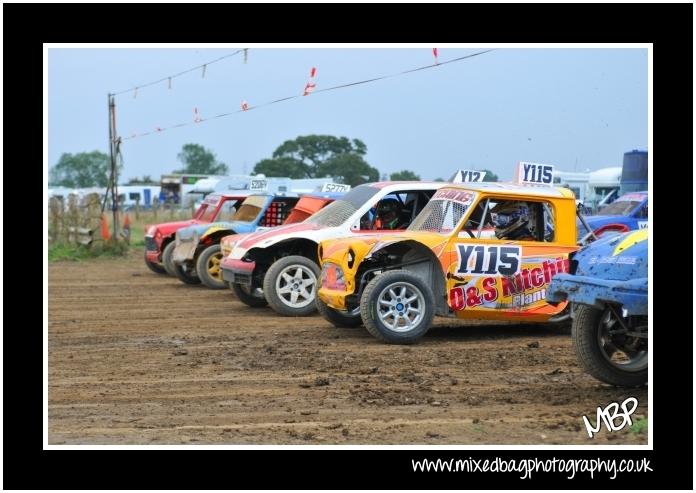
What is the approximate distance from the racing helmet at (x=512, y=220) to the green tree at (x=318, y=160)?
679 inches

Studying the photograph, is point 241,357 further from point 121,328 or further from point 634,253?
point 634,253

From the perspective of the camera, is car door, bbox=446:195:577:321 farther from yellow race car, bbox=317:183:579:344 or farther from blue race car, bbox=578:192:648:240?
blue race car, bbox=578:192:648:240

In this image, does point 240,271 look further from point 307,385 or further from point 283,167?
point 283,167

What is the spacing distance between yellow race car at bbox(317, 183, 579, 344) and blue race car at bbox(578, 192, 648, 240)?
6391 mm

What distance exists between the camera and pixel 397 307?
447 inches

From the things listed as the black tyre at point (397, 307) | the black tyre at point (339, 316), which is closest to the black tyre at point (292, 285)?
the black tyre at point (339, 316)

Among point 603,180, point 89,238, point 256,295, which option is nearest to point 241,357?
point 256,295

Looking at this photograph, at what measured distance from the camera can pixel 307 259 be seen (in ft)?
46.4

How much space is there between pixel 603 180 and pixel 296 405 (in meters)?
26.3

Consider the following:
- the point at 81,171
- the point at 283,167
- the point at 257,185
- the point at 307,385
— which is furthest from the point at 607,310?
Result: the point at 81,171

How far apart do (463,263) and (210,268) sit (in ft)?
25.7

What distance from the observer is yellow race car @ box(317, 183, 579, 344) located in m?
11.3

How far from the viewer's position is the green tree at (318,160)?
3225cm

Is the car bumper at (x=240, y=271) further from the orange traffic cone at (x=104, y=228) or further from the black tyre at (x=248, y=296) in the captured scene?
the orange traffic cone at (x=104, y=228)
